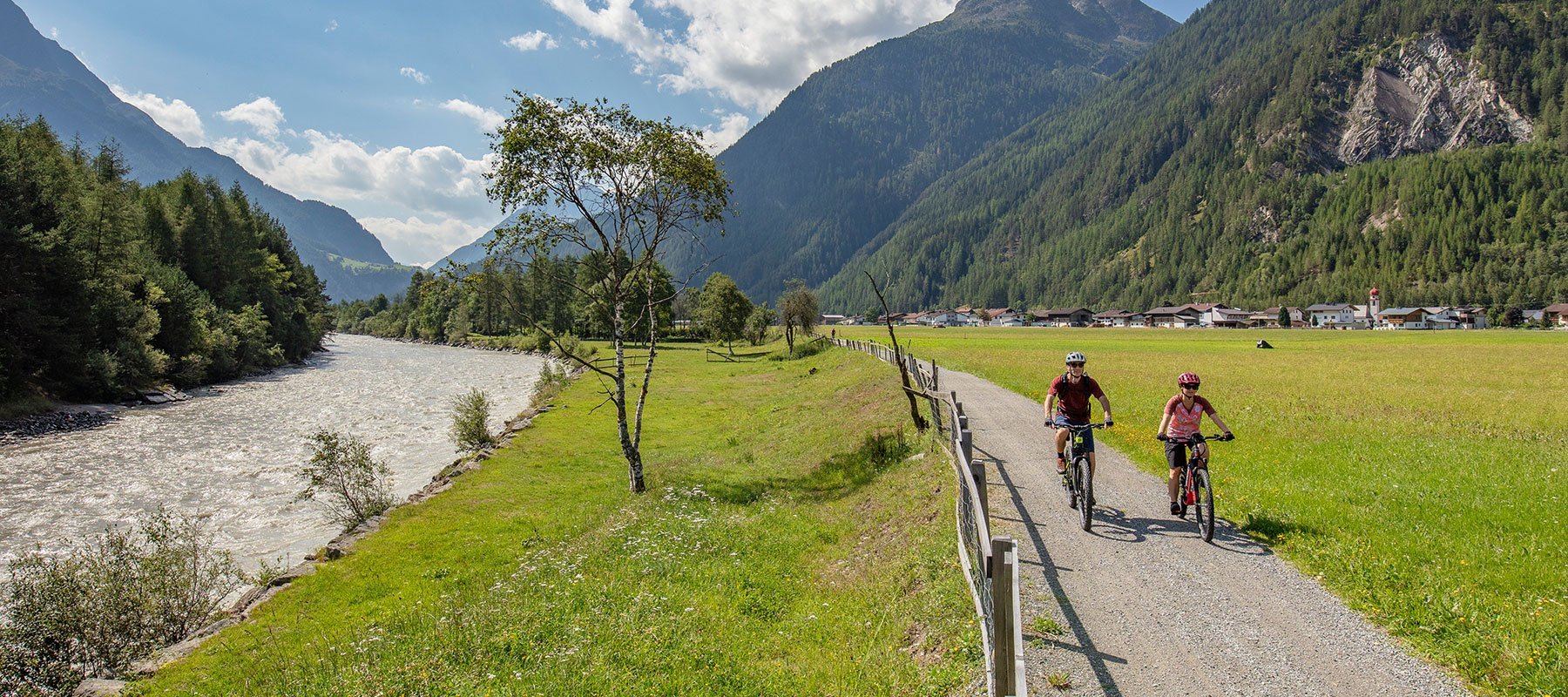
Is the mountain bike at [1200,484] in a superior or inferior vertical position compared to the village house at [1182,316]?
inferior

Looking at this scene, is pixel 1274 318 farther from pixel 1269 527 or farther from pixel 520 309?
pixel 1269 527

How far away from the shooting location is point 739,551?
47.0 feet

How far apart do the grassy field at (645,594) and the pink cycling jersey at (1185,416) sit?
4.27 meters

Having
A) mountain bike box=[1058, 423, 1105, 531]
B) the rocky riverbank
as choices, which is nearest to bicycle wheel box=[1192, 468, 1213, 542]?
mountain bike box=[1058, 423, 1105, 531]

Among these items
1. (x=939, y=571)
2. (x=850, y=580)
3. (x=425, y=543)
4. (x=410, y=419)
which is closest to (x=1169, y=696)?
(x=939, y=571)

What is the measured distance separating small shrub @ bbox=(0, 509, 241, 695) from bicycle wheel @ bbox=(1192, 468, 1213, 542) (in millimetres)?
18213

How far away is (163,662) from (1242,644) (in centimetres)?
1577

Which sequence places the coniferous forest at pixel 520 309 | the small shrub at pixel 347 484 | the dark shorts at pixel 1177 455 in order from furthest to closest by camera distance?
the coniferous forest at pixel 520 309
the small shrub at pixel 347 484
the dark shorts at pixel 1177 455

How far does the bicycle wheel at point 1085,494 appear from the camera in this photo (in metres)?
11.3

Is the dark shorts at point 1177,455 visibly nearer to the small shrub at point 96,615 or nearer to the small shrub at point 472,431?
the small shrub at point 96,615

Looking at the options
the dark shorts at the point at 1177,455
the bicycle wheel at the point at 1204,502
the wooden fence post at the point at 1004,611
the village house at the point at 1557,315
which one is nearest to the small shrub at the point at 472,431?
the dark shorts at the point at 1177,455

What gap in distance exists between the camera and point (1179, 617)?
8.04 meters

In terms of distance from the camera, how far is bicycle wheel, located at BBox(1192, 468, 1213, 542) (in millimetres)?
10531

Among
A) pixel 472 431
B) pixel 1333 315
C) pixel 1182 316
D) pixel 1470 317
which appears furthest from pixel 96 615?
pixel 1182 316
